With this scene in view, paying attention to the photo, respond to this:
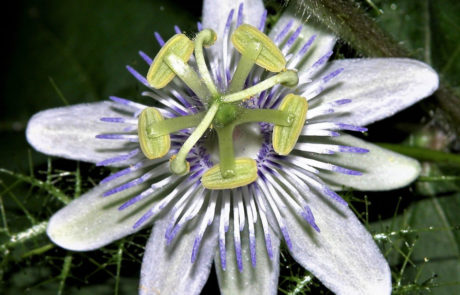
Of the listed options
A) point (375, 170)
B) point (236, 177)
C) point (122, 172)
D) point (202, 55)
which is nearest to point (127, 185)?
point (122, 172)

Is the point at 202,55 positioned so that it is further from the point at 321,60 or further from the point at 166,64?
the point at 321,60

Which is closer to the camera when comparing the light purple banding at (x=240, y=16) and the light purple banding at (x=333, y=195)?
the light purple banding at (x=333, y=195)

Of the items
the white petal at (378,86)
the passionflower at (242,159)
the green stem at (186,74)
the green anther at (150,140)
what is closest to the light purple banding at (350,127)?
the passionflower at (242,159)

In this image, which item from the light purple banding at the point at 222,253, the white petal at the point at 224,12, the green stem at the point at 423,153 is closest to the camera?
the light purple banding at the point at 222,253

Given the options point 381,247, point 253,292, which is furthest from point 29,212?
point 381,247

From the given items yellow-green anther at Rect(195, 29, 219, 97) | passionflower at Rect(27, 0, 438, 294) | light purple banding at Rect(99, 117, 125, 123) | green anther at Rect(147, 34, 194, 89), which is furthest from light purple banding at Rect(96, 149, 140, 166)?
yellow-green anther at Rect(195, 29, 219, 97)

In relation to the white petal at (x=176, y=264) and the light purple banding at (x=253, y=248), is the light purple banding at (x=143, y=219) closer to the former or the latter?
the white petal at (x=176, y=264)

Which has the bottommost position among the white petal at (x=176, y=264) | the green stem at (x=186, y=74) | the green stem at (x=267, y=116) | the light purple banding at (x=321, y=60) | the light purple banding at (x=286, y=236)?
the white petal at (x=176, y=264)
